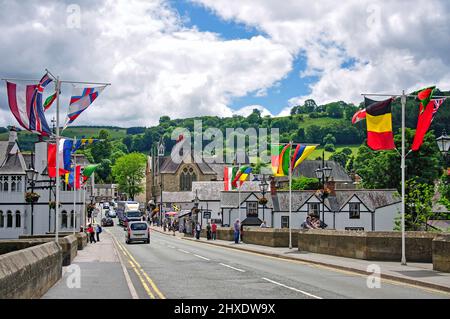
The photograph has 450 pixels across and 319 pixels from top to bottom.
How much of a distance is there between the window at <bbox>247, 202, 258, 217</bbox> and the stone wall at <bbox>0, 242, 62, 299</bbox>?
2151 inches

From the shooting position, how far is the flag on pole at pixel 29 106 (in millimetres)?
22344

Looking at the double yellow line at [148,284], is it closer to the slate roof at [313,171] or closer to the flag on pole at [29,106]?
the flag on pole at [29,106]

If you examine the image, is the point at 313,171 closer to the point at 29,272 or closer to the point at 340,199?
the point at 340,199

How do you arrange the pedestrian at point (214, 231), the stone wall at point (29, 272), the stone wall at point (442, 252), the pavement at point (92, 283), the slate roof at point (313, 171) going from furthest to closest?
the slate roof at point (313, 171) → the pedestrian at point (214, 231) → the stone wall at point (442, 252) → the pavement at point (92, 283) → the stone wall at point (29, 272)

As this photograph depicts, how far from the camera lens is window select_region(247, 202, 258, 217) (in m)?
73.0

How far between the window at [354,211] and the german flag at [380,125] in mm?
48024

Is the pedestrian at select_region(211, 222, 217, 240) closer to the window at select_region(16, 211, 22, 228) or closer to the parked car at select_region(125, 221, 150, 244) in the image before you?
the parked car at select_region(125, 221, 150, 244)

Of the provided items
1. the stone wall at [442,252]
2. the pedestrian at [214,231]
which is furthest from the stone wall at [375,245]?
the pedestrian at [214,231]

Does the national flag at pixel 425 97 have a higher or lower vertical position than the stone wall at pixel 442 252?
higher

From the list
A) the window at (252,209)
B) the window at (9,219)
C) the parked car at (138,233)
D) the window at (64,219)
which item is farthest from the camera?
the window at (252,209)

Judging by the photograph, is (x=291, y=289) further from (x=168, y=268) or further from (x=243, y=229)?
(x=243, y=229)

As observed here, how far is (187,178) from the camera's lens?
149 meters

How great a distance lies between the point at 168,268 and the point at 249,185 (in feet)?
236
